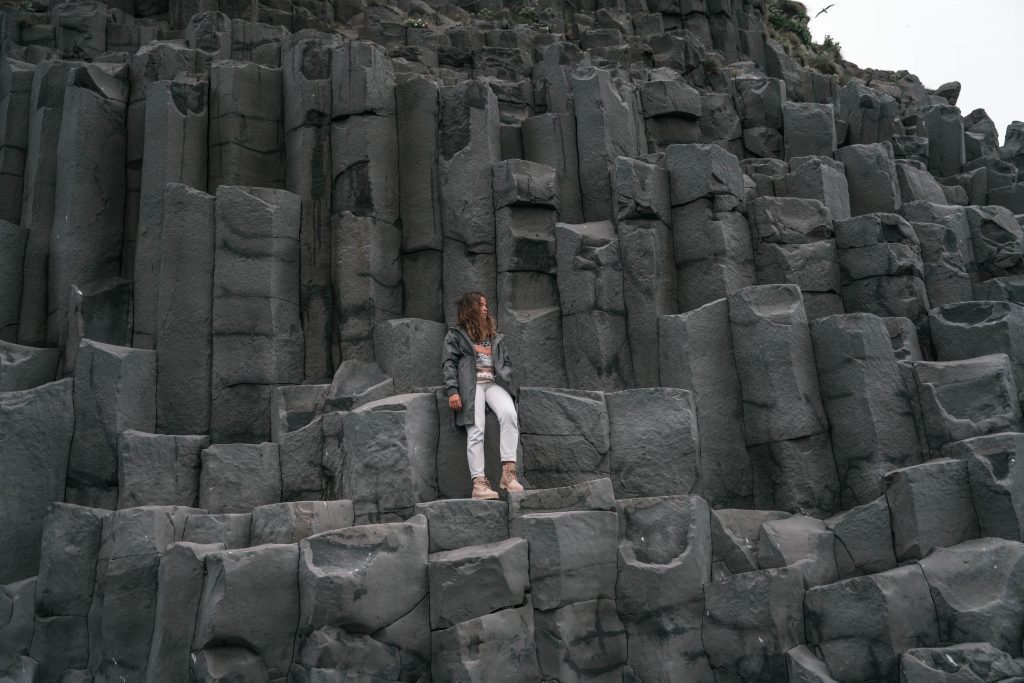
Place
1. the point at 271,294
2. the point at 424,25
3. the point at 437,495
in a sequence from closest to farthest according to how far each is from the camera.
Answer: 1. the point at 437,495
2. the point at 271,294
3. the point at 424,25

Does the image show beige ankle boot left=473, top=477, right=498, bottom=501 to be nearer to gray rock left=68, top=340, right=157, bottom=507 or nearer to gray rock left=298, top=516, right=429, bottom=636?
gray rock left=298, top=516, right=429, bottom=636

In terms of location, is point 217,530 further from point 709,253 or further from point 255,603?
point 709,253

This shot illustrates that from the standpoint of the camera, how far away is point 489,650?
8945mm

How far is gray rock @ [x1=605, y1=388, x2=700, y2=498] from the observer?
1088cm

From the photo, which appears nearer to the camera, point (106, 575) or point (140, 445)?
point (106, 575)

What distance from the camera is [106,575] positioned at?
9.91 metres

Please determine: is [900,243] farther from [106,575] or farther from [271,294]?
[106,575]

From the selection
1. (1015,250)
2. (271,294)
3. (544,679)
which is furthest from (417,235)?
(1015,250)

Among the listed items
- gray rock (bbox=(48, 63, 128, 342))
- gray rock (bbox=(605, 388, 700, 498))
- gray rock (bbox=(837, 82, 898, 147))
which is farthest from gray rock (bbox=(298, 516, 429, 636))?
gray rock (bbox=(837, 82, 898, 147))

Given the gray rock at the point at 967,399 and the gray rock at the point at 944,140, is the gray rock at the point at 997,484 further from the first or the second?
the gray rock at the point at 944,140

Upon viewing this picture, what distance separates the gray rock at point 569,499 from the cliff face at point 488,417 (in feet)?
0.17

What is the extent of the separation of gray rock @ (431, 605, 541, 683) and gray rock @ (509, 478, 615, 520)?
3.50ft

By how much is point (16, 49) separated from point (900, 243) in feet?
53.3

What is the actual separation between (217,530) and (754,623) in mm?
5730
